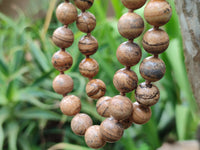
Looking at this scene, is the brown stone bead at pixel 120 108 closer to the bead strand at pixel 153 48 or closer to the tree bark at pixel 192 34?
the bead strand at pixel 153 48

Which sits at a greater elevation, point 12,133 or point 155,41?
point 155,41

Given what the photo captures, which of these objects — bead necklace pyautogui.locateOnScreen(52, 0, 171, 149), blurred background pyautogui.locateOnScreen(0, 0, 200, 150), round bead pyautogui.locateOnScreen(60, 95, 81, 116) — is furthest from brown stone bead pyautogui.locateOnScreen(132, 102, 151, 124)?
blurred background pyautogui.locateOnScreen(0, 0, 200, 150)

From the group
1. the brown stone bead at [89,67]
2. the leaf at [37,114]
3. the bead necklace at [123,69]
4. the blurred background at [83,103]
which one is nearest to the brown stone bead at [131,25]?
the bead necklace at [123,69]

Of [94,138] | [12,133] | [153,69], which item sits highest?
[153,69]

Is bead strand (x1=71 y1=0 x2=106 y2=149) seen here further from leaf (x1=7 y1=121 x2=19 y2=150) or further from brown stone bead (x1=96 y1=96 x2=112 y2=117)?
leaf (x1=7 y1=121 x2=19 y2=150)

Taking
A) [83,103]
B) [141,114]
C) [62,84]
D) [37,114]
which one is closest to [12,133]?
[37,114]

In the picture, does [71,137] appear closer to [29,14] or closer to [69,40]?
[69,40]

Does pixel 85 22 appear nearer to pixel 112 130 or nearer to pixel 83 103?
pixel 112 130
